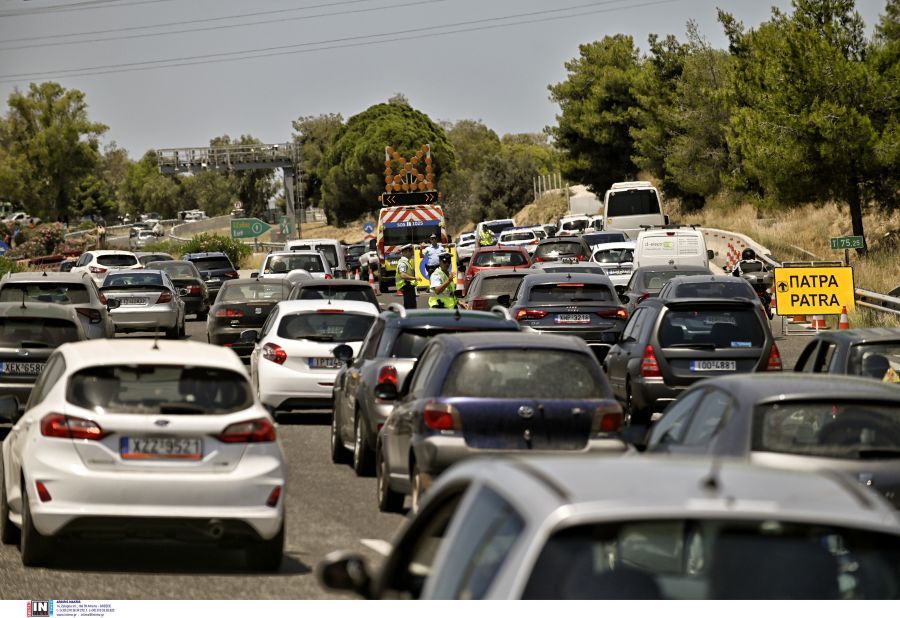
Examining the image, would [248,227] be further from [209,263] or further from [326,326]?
[326,326]

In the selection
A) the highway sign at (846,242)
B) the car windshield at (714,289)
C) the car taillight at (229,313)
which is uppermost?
the highway sign at (846,242)

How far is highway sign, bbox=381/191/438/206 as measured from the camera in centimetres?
5025

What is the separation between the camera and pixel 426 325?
15.1 metres

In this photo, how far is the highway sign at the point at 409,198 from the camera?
50.2 m

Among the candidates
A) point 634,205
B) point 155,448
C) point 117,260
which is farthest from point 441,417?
point 634,205

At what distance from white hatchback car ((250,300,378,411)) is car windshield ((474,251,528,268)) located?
64.5 feet

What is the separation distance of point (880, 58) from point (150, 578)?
131 feet

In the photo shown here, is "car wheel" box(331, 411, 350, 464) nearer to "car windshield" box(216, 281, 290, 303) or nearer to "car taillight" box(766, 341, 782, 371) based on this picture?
"car taillight" box(766, 341, 782, 371)

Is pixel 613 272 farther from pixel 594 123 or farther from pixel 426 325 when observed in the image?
pixel 594 123

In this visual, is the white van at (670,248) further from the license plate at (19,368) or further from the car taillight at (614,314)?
the license plate at (19,368)

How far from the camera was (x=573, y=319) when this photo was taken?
2405 cm

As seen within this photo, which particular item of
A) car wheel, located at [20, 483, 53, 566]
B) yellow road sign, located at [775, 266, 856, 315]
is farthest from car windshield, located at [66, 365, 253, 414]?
yellow road sign, located at [775, 266, 856, 315]

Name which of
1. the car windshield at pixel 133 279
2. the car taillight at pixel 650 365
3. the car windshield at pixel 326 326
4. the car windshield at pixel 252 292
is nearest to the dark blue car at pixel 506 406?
the car taillight at pixel 650 365

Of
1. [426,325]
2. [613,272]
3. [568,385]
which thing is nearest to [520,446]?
[568,385]
